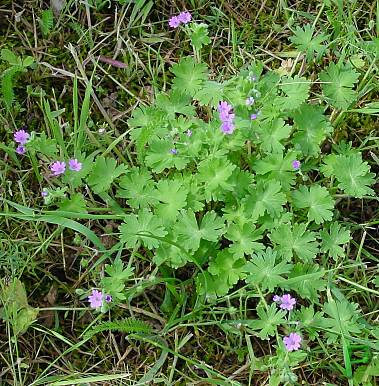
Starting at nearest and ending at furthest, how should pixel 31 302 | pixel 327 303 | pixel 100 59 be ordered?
pixel 327 303, pixel 31 302, pixel 100 59

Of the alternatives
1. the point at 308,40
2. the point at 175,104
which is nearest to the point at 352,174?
the point at 308,40

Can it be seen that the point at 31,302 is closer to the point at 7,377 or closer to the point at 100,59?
the point at 7,377

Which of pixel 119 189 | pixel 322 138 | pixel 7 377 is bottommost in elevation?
pixel 7 377

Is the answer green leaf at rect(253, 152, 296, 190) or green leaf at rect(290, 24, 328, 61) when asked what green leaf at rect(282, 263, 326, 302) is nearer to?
green leaf at rect(253, 152, 296, 190)

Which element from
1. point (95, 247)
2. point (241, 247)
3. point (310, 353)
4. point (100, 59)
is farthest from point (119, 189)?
point (310, 353)

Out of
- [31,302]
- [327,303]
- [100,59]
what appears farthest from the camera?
[100,59]

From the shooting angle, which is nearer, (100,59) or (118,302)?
(118,302)

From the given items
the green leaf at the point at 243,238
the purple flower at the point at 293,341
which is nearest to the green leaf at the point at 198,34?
the green leaf at the point at 243,238
